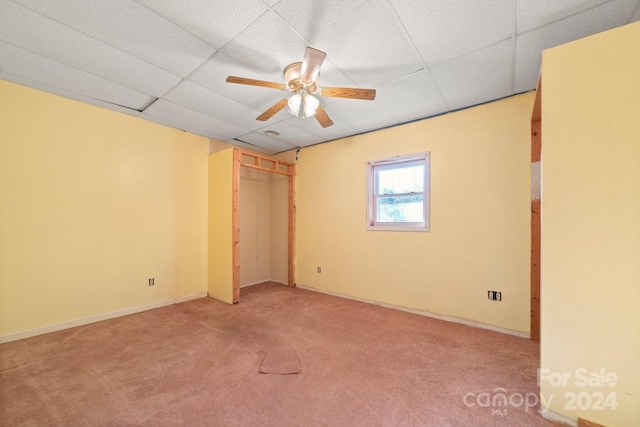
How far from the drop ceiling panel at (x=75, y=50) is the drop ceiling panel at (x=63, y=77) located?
0.39ft

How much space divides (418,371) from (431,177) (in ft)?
7.52

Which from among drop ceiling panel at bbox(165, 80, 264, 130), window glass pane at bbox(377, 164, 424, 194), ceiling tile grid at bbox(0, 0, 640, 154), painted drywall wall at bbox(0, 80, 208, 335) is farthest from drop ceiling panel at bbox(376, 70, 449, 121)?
painted drywall wall at bbox(0, 80, 208, 335)

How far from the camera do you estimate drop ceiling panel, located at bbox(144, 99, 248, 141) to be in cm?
305

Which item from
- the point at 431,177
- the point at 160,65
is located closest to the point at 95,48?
the point at 160,65

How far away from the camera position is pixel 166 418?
1.54 meters

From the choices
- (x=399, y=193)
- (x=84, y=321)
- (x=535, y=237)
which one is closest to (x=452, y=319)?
(x=535, y=237)

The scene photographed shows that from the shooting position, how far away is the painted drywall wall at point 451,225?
8.82 feet

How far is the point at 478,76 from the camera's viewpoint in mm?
2332

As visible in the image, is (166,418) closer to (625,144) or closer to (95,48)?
(95,48)

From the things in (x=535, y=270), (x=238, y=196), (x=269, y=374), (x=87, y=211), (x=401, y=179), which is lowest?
(x=269, y=374)

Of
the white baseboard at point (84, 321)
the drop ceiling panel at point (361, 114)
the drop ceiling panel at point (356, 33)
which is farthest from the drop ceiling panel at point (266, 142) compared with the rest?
the white baseboard at point (84, 321)

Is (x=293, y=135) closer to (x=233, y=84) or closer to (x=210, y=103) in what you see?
(x=210, y=103)

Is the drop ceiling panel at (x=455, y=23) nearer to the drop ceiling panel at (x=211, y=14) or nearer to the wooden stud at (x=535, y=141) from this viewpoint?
the drop ceiling panel at (x=211, y=14)

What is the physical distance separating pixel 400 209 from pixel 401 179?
0.45 m
